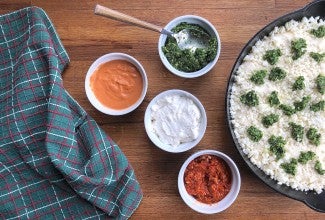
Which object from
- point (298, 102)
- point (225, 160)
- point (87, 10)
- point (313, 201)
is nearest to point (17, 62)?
point (87, 10)

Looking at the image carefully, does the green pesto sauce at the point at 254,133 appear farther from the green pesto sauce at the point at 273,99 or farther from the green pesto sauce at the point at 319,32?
the green pesto sauce at the point at 319,32

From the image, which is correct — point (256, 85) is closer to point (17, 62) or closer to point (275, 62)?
Answer: point (275, 62)

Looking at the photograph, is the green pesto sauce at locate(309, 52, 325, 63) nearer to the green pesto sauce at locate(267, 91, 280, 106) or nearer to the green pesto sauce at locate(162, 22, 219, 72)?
the green pesto sauce at locate(267, 91, 280, 106)

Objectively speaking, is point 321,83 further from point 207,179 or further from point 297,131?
point 207,179

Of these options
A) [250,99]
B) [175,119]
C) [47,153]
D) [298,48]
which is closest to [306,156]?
[250,99]

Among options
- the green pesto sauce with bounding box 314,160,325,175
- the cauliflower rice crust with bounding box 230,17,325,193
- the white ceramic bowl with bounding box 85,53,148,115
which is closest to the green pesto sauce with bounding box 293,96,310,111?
the cauliflower rice crust with bounding box 230,17,325,193
